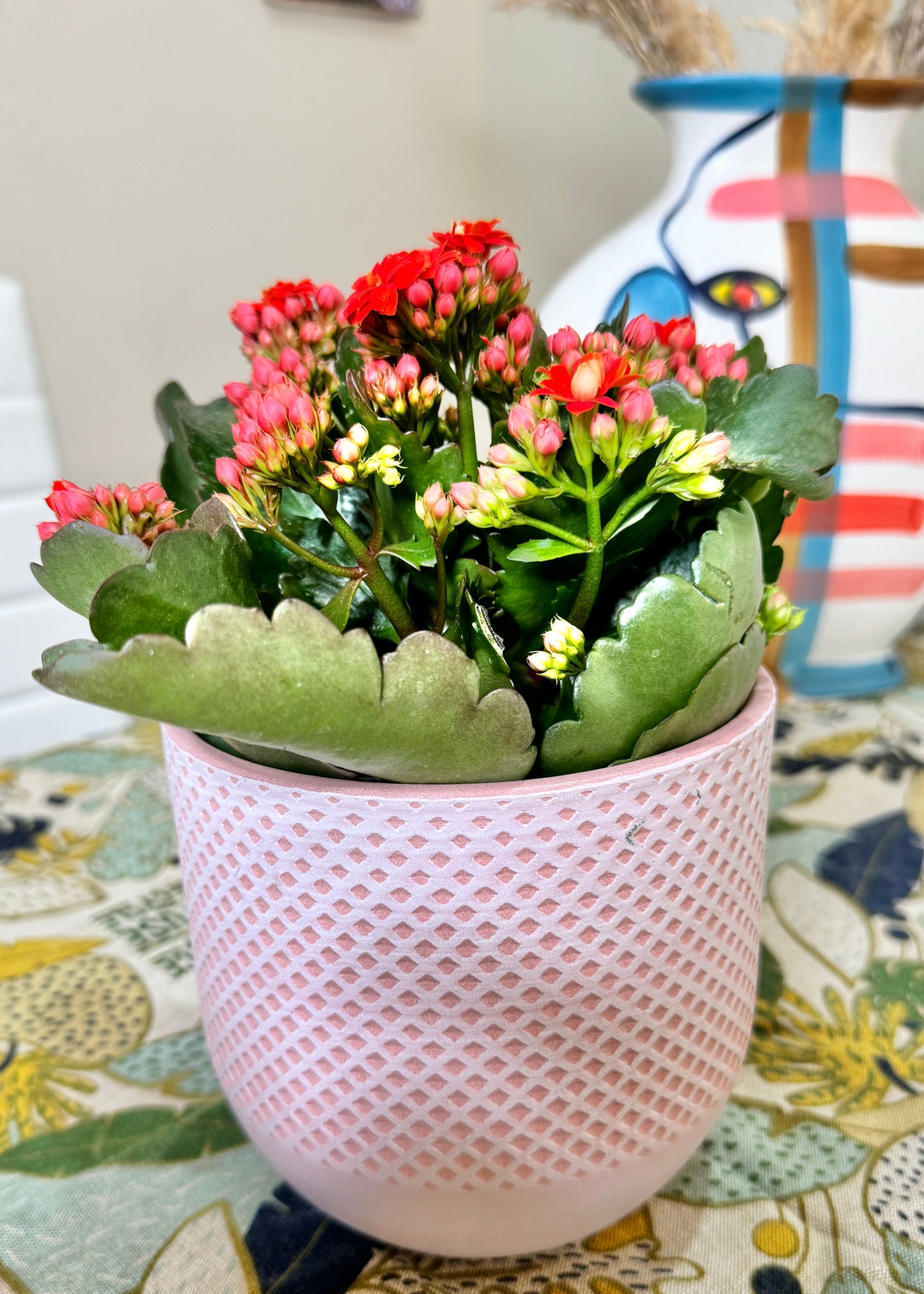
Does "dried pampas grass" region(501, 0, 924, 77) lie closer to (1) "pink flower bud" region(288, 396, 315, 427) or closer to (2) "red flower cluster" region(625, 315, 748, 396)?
(2) "red flower cluster" region(625, 315, 748, 396)

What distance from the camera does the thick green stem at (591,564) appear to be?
22cm

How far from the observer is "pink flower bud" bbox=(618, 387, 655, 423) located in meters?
0.21

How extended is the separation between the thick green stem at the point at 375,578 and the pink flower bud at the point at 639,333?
9cm

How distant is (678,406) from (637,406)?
0.03 metres

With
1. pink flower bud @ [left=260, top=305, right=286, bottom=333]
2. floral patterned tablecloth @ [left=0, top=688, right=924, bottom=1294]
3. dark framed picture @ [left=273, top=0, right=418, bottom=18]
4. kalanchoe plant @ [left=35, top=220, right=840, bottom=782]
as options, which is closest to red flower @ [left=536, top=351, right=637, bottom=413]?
kalanchoe plant @ [left=35, top=220, right=840, bottom=782]

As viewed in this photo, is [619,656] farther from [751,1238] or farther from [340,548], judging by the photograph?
[751,1238]

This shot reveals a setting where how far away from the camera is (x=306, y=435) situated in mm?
224

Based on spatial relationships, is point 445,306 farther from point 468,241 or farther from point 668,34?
point 668,34

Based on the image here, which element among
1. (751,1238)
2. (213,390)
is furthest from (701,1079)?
(213,390)

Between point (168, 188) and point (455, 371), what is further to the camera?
point (168, 188)

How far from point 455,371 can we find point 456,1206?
0.22 metres

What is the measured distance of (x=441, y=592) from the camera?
240 millimetres

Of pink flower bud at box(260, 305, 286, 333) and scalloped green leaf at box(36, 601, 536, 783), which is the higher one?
pink flower bud at box(260, 305, 286, 333)

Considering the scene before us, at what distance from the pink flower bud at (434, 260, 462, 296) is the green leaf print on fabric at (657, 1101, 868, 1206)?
28 cm
